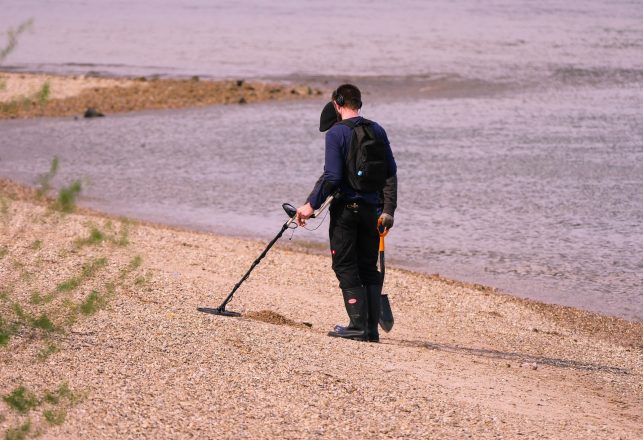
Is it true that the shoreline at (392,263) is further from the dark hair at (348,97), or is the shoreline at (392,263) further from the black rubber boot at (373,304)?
the dark hair at (348,97)

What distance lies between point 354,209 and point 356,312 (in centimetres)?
75

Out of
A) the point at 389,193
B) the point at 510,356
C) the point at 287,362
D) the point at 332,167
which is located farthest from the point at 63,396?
the point at 510,356

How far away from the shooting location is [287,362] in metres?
7.34

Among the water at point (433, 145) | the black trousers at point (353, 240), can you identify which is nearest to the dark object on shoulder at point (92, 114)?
the water at point (433, 145)

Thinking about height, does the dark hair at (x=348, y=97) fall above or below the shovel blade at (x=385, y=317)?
above

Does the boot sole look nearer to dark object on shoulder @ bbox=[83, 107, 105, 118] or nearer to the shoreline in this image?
the shoreline

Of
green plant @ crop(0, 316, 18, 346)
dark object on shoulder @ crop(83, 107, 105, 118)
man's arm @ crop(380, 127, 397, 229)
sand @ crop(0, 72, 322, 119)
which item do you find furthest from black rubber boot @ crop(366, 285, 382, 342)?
sand @ crop(0, 72, 322, 119)

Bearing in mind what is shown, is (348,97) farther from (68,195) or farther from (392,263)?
(392,263)

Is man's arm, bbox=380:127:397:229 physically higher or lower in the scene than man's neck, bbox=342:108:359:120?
lower

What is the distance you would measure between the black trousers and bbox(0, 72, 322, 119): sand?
17.8 m

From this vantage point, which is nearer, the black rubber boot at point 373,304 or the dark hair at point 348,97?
the dark hair at point 348,97

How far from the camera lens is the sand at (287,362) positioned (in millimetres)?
6367

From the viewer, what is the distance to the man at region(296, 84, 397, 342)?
8.20 meters

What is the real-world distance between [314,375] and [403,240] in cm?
688
